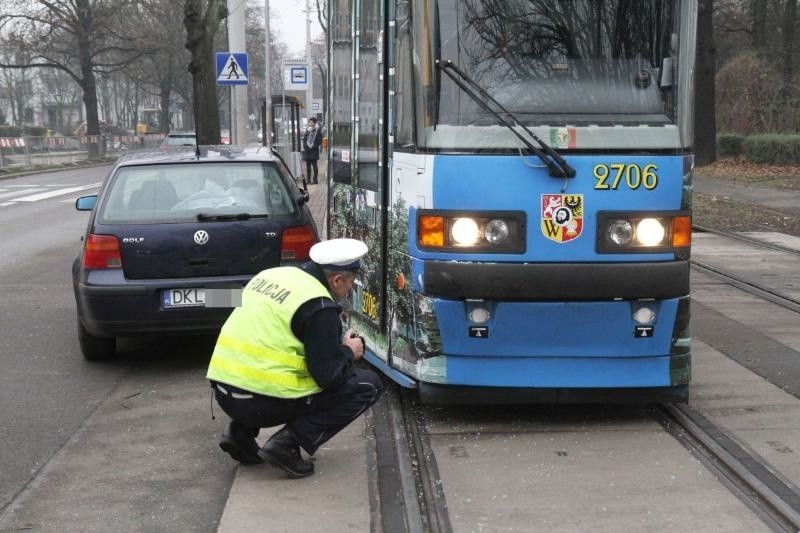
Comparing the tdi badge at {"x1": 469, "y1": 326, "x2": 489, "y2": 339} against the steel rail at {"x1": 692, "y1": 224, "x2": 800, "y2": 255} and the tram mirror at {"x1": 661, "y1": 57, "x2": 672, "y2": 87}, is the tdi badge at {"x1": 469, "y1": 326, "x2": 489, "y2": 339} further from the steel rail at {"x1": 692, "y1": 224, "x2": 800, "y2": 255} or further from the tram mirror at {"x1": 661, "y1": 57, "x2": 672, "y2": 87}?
the steel rail at {"x1": 692, "y1": 224, "x2": 800, "y2": 255}

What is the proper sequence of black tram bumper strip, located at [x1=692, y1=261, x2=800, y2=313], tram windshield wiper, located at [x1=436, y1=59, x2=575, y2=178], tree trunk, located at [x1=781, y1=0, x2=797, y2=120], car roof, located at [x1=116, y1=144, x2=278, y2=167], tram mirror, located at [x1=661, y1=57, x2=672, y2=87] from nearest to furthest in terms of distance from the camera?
tram windshield wiper, located at [x1=436, y1=59, x2=575, y2=178] < tram mirror, located at [x1=661, y1=57, x2=672, y2=87] < car roof, located at [x1=116, y1=144, x2=278, y2=167] < black tram bumper strip, located at [x1=692, y1=261, x2=800, y2=313] < tree trunk, located at [x1=781, y1=0, x2=797, y2=120]

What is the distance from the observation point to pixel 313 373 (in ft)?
15.9

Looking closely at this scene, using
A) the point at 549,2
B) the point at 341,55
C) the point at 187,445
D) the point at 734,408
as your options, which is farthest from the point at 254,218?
the point at 734,408

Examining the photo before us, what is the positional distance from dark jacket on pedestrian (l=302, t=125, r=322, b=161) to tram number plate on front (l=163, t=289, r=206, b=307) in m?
19.6

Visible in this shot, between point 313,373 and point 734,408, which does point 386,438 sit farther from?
point 734,408

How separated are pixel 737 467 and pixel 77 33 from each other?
50316 millimetres

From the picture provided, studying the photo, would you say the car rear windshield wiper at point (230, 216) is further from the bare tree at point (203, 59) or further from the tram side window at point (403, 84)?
the bare tree at point (203, 59)

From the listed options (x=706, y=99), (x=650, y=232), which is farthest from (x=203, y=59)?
(x=650, y=232)

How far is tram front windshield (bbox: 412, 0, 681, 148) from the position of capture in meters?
5.61

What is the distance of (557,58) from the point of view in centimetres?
570

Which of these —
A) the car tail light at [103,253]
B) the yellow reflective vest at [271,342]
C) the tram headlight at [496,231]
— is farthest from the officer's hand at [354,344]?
the car tail light at [103,253]

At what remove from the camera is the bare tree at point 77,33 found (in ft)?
155

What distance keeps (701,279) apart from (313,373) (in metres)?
7.45

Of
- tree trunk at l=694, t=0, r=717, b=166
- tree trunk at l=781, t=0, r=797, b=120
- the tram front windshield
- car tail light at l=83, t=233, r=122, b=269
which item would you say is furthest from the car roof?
tree trunk at l=781, t=0, r=797, b=120
